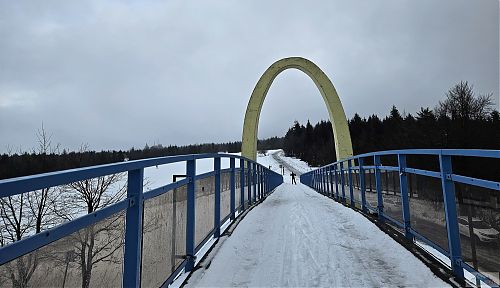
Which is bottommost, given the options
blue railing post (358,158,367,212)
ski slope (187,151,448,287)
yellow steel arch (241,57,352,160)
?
ski slope (187,151,448,287)

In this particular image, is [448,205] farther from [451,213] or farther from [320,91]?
[320,91]

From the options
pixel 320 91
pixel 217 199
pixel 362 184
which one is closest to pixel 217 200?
pixel 217 199

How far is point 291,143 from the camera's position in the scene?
100250 mm

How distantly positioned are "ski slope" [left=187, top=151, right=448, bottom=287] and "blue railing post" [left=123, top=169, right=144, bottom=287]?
2.48ft

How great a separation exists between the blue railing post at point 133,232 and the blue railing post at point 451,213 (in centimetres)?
252

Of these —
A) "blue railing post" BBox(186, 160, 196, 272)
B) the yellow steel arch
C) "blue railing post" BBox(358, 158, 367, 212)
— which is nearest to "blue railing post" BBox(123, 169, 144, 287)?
"blue railing post" BBox(186, 160, 196, 272)

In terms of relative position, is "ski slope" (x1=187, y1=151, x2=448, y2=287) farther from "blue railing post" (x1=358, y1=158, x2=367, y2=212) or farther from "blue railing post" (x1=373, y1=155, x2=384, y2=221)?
"blue railing post" (x1=358, y1=158, x2=367, y2=212)

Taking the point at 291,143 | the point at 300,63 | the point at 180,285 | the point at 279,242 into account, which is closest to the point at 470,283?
the point at 279,242

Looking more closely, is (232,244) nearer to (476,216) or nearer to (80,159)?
(476,216)

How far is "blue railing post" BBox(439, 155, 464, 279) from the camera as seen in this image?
245 centimetres

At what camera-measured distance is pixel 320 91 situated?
851 inches

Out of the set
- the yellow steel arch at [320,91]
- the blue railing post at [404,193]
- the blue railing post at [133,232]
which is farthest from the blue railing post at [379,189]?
the yellow steel arch at [320,91]

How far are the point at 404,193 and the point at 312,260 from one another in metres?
1.57

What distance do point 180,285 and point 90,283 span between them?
3.45ft
